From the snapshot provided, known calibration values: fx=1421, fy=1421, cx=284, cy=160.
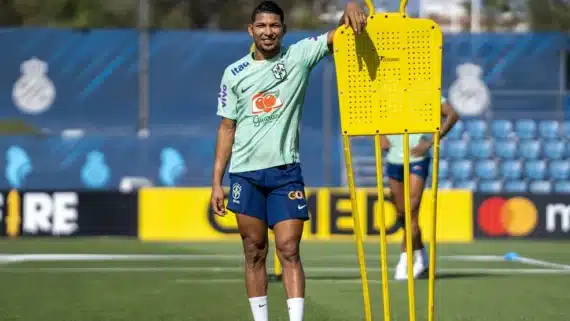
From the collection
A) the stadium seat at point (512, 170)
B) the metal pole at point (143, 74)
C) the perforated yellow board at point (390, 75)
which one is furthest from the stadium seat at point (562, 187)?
the perforated yellow board at point (390, 75)

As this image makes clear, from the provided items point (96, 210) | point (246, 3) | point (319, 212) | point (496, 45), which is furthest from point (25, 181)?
point (246, 3)

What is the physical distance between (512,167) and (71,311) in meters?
22.4

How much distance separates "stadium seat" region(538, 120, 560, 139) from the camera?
32.5 m

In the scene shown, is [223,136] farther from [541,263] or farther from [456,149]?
[456,149]

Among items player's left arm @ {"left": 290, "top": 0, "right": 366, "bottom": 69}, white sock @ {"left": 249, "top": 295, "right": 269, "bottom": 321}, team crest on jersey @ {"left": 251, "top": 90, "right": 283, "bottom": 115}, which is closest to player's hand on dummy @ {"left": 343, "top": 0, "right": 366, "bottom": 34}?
player's left arm @ {"left": 290, "top": 0, "right": 366, "bottom": 69}

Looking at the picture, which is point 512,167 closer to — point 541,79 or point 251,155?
point 541,79

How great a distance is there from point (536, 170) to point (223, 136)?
968 inches

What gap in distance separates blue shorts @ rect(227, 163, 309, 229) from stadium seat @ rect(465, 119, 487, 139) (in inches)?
968

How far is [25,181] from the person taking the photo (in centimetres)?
3067

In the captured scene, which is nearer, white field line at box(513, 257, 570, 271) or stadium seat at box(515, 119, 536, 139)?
white field line at box(513, 257, 570, 271)

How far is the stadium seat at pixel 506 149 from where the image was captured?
3294 centimetres

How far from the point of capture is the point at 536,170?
1283 inches

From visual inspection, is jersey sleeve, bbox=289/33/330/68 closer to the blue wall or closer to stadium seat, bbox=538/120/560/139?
the blue wall

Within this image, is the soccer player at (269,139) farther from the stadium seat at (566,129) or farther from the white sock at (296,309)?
the stadium seat at (566,129)
